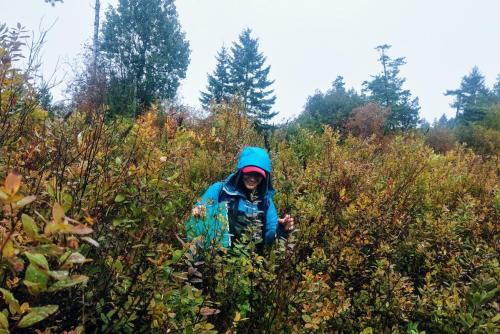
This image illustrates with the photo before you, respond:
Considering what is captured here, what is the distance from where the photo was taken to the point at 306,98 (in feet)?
100

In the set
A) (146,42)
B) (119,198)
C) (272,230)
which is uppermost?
(146,42)

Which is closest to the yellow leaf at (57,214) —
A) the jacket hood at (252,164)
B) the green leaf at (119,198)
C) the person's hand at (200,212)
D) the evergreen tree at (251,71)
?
the green leaf at (119,198)

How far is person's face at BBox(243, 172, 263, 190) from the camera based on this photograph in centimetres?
317

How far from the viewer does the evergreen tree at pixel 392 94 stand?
29561 mm

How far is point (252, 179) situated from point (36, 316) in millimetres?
2400

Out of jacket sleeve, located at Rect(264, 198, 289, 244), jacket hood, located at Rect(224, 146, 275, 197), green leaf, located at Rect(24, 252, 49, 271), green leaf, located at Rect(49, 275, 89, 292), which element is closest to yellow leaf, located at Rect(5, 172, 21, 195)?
green leaf, located at Rect(24, 252, 49, 271)

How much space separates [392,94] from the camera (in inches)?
1314

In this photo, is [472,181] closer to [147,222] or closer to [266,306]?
[266,306]

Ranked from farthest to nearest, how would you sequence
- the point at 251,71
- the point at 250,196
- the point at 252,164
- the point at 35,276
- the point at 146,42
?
1. the point at 251,71
2. the point at 146,42
3. the point at 252,164
4. the point at 250,196
5. the point at 35,276

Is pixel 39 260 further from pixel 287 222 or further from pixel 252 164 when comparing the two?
pixel 252 164

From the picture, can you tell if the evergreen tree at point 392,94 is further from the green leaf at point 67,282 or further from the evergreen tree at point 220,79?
the green leaf at point 67,282

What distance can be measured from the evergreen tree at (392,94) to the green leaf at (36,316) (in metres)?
25.2

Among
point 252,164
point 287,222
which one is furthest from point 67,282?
point 252,164

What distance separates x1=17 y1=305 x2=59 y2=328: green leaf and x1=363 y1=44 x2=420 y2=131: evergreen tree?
82.7ft
